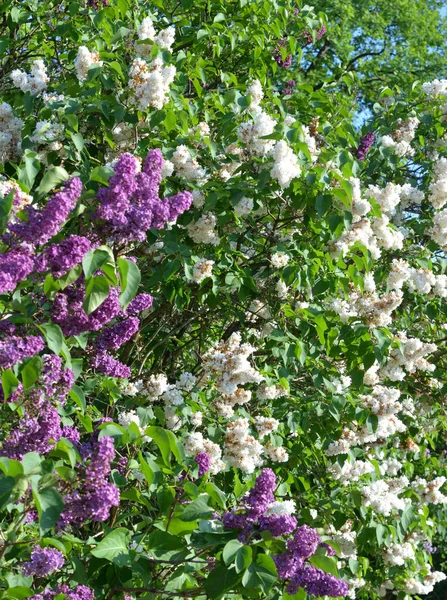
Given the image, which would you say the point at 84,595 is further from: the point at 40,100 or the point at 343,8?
the point at 343,8

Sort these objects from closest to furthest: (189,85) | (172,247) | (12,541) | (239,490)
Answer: (12,541)
(239,490)
(172,247)
(189,85)

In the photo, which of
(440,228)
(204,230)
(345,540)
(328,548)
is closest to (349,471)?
(345,540)

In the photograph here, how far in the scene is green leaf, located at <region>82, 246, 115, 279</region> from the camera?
6.96 ft

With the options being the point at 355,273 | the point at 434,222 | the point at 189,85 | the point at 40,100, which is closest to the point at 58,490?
the point at 355,273

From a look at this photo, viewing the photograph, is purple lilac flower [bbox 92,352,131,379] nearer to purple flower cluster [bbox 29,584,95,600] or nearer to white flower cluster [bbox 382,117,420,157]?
purple flower cluster [bbox 29,584,95,600]

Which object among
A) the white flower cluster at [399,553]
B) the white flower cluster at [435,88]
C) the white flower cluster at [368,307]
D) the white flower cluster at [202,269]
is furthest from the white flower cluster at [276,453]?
the white flower cluster at [435,88]

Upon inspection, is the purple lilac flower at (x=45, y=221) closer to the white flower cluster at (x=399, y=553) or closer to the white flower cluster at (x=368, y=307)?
the white flower cluster at (x=368, y=307)

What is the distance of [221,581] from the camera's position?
221 centimetres

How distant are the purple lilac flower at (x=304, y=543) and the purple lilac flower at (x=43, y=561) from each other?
598mm

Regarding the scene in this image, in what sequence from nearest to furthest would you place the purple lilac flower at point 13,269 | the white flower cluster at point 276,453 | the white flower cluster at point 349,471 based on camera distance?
the purple lilac flower at point 13,269 → the white flower cluster at point 276,453 → the white flower cluster at point 349,471

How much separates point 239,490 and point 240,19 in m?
2.92

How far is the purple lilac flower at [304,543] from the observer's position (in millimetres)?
2244

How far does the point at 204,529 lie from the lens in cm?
233

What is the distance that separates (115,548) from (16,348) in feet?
2.25
